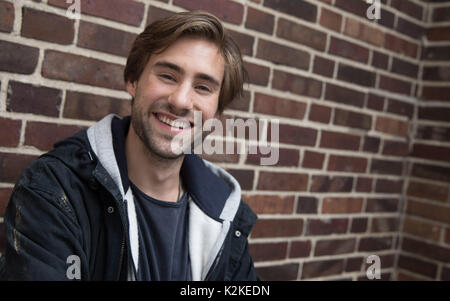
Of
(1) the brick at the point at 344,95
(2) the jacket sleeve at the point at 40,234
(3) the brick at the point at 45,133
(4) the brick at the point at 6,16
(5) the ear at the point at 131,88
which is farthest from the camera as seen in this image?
(1) the brick at the point at 344,95

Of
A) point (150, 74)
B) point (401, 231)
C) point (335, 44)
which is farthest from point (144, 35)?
point (401, 231)

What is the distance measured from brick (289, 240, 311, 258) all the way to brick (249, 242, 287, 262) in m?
0.05

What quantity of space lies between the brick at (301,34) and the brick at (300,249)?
905mm

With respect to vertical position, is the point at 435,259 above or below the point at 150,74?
below

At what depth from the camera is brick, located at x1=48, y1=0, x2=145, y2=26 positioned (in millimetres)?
1604

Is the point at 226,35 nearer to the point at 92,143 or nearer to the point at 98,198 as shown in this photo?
the point at 92,143

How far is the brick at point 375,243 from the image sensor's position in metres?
2.53

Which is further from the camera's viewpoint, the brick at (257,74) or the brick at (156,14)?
the brick at (257,74)

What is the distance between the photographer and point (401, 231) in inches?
105

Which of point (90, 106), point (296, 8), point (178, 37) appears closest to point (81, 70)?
point (90, 106)

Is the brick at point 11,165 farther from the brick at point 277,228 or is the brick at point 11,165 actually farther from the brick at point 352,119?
the brick at point 352,119

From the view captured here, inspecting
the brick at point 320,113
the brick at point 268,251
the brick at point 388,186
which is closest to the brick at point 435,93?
the brick at point 388,186

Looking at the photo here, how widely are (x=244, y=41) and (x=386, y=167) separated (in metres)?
1.11

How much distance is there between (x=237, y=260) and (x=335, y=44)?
1128 mm
